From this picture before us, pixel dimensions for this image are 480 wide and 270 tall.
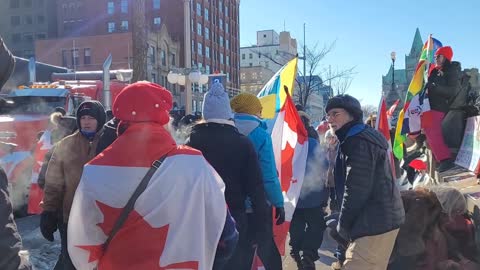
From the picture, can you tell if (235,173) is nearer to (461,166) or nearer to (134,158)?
(134,158)

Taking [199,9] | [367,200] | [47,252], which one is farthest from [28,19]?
[367,200]

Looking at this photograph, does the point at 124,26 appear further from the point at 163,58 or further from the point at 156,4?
the point at 163,58

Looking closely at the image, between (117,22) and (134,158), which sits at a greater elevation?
(117,22)

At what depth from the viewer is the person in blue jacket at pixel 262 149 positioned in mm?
3967

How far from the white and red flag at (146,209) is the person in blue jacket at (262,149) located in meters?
1.56

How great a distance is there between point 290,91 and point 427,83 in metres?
2.26

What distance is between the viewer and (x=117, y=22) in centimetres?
6456

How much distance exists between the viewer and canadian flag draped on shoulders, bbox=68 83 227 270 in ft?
7.27

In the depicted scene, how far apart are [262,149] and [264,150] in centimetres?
2

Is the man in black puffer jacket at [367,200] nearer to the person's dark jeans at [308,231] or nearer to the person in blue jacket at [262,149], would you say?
the person in blue jacket at [262,149]

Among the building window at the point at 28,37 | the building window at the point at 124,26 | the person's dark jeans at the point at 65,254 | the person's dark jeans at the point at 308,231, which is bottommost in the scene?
the person's dark jeans at the point at 308,231

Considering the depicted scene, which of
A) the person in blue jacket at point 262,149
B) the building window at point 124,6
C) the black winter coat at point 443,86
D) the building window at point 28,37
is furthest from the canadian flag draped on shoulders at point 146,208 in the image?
the building window at point 28,37

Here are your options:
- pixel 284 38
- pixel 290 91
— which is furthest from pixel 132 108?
pixel 284 38

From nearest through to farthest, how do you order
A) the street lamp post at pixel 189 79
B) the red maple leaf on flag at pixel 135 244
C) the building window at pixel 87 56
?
1. the red maple leaf on flag at pixel 135 244
2. the street lamp post at pixel 189 79
3. the building window at pixel 87 56
